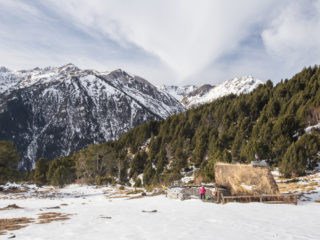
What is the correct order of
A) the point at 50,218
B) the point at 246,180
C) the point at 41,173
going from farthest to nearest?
the point at 41,173 → the point at 246,180 → the point at 50,218

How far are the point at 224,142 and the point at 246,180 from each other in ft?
145

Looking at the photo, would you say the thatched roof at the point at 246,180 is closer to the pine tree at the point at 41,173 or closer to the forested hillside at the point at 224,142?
the forested hillside at the point at 224,142

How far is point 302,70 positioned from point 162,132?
58.6m

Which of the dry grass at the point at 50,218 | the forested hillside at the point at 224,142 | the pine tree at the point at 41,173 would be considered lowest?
the dry grass at the point at 50,218

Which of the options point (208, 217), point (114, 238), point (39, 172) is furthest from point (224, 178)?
point (39, 172)

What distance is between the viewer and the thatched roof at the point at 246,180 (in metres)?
22.8

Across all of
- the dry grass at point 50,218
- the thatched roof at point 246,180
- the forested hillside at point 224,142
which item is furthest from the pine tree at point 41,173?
the thatched roof at point 246,180

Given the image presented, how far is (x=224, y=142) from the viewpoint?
219 ft

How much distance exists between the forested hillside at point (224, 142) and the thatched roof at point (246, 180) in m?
17.2

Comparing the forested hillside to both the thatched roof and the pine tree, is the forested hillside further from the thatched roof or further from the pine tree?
the thatched roof

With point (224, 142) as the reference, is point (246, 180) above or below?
below

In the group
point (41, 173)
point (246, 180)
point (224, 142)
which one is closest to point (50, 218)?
point (246, 180)

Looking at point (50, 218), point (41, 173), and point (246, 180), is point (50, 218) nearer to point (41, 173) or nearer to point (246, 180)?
point (246, 180)

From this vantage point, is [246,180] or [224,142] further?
[224,142]
